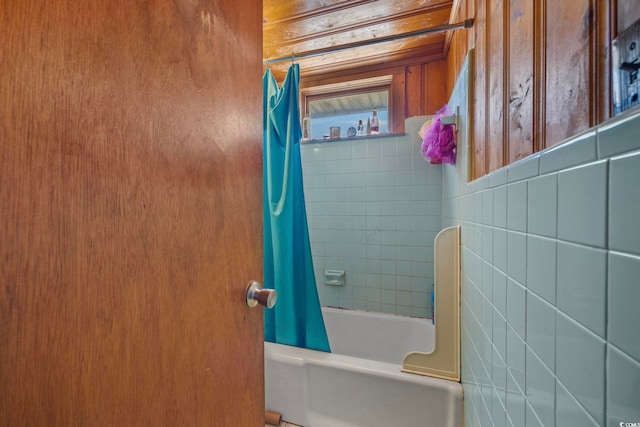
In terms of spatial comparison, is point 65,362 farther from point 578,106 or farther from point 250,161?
point 578,106

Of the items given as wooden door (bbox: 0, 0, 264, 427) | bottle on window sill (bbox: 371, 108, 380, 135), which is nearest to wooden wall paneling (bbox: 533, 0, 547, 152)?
wooden door (bbox: 0, 0, 264, 427)

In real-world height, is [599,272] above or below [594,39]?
below

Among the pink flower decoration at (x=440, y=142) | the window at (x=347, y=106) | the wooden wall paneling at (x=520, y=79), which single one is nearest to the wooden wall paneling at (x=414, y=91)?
the window at (x=347, y=106)

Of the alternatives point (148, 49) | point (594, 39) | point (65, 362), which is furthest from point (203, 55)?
point (594, 39)

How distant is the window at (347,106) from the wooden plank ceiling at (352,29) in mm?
135

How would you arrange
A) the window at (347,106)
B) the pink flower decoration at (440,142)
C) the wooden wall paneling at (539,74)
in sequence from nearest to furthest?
the wooden wall paneling at (539,74)
the pink flower decoration at (440,142)
the window at (347,106)

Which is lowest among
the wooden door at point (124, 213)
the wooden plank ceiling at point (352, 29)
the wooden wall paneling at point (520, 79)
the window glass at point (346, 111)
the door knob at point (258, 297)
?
the door knob at point (258, 297)

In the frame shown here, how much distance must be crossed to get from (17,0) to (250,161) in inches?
16.8

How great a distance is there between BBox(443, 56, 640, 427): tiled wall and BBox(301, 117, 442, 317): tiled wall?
1133mm

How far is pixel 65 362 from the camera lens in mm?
321

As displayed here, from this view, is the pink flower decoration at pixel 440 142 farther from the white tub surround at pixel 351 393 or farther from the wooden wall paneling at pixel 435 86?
the white tub surround at pixel 351 393

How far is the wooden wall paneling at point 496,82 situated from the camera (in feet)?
2.49

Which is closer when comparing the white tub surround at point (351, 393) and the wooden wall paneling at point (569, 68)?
the wooden wall paneling at point (569, 68)

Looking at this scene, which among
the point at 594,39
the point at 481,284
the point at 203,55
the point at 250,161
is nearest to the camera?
the point at 594,39
